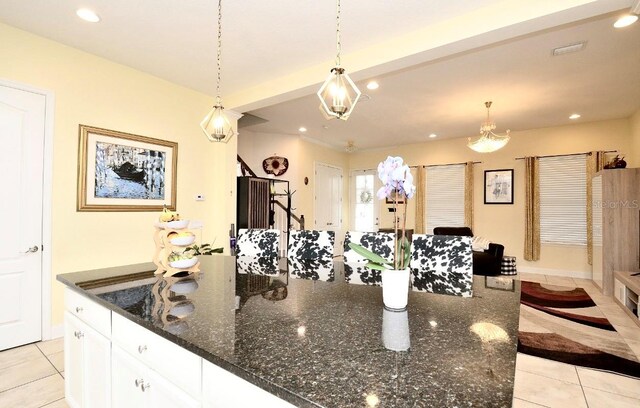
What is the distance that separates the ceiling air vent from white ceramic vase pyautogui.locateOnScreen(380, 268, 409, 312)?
332 cm

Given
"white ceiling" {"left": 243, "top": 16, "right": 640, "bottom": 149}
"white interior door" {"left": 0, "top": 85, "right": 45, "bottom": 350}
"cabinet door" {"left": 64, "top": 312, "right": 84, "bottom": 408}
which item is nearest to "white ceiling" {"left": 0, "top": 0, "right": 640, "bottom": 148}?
"white ceiling" {"left": 243, "top": 16, "right": 640, "bottom": 149}

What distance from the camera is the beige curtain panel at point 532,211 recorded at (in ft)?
19.6

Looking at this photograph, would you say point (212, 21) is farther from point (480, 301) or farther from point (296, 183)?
point (296, 183)

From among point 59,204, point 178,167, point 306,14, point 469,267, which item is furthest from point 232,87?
point 469,267

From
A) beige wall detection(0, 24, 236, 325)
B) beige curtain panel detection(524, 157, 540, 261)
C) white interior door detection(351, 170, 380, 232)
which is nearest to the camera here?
beige wall detection(0, 24, 236, 325)

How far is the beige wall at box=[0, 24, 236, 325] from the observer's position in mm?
2850

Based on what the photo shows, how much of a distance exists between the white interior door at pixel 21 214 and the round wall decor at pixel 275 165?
12.3ft

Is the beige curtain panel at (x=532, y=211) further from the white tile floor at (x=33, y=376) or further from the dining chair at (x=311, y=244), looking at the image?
the white tile floor at (x=33, y=376)

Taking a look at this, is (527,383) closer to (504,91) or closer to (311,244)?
(311,244)

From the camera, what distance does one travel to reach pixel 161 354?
1.01m

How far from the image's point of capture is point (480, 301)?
1252 millimetres

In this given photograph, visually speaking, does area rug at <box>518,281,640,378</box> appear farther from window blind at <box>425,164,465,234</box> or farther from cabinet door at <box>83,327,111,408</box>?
cabinet door at <box>83,327,111,408</box>

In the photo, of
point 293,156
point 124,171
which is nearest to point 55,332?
point 124,171

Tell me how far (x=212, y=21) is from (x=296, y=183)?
4126mm
